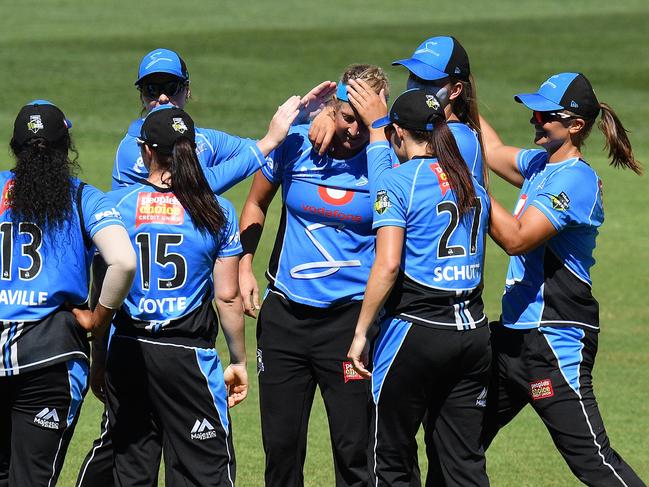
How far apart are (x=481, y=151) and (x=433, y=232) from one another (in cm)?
68

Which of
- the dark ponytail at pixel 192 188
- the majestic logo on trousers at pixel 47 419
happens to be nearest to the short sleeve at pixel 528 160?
the dark ponytail at pixel 192 188

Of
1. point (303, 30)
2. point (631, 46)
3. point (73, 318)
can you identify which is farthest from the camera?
point (303, 30)

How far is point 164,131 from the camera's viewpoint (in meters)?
5.62

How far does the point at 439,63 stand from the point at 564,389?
1732 millimetres

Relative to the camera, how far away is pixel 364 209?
20.5ft

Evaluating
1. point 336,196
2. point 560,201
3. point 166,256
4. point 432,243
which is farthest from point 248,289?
point 560,201

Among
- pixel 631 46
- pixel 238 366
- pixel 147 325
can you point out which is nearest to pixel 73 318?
pixel 147 325

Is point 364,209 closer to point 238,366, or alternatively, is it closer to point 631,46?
point 238,366

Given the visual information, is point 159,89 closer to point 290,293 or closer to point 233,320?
point 290,293

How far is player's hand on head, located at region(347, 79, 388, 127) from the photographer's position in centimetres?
604

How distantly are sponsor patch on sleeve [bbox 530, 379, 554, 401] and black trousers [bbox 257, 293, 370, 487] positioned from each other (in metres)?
0.83

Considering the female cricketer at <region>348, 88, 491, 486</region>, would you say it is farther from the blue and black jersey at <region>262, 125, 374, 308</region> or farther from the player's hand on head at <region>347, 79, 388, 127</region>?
the blue and black jersey at <region>262, 125, 374, 308</region>

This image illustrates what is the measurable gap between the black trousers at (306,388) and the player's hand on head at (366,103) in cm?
95

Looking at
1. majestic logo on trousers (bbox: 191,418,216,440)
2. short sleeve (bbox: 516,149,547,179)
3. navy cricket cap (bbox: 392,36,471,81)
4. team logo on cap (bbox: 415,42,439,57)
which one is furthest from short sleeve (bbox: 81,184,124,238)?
short sleeve (bbox: 516,149,547,179)
